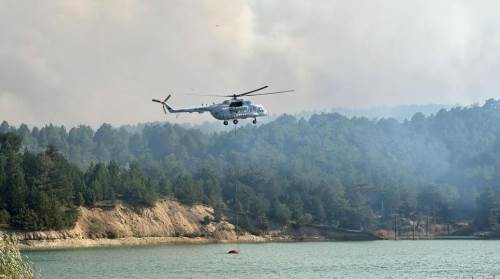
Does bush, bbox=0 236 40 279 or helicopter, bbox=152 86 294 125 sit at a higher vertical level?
helicopter, bbox=152 86 294 125

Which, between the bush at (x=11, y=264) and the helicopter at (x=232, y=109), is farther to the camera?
the helicopter at (x=232, y=109)

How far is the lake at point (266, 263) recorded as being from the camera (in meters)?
120

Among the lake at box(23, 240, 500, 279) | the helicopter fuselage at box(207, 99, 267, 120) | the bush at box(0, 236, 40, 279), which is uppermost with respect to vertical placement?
the helicopter fuselage at box(207, 99, 267, 120)

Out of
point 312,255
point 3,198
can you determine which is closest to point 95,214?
point 3,198

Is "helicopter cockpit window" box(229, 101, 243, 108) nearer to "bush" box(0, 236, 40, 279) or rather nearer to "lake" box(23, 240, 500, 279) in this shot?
"lake" box(23, 240, 500, 279)

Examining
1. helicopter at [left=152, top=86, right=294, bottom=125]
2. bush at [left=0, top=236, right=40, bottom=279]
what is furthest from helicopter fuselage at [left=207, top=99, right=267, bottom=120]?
bush at [left=0, top=236, right=40, bottom=279]

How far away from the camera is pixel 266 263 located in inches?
5576

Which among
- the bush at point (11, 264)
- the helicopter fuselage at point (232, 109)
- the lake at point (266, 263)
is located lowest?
the bush at point (11, 264)

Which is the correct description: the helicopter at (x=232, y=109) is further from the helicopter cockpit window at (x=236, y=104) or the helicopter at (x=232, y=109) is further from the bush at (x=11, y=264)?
the bush at (x=11, y=264)

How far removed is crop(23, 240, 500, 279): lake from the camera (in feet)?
393

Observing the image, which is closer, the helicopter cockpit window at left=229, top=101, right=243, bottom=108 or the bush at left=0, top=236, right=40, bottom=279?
the bush at left=0, top=236, right=40, bottom=279

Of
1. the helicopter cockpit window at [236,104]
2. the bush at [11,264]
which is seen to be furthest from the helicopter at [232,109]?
the bush at [11,264]

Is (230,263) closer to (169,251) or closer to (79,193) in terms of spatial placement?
(169,251)

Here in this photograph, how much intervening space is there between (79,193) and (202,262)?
6160 cm
